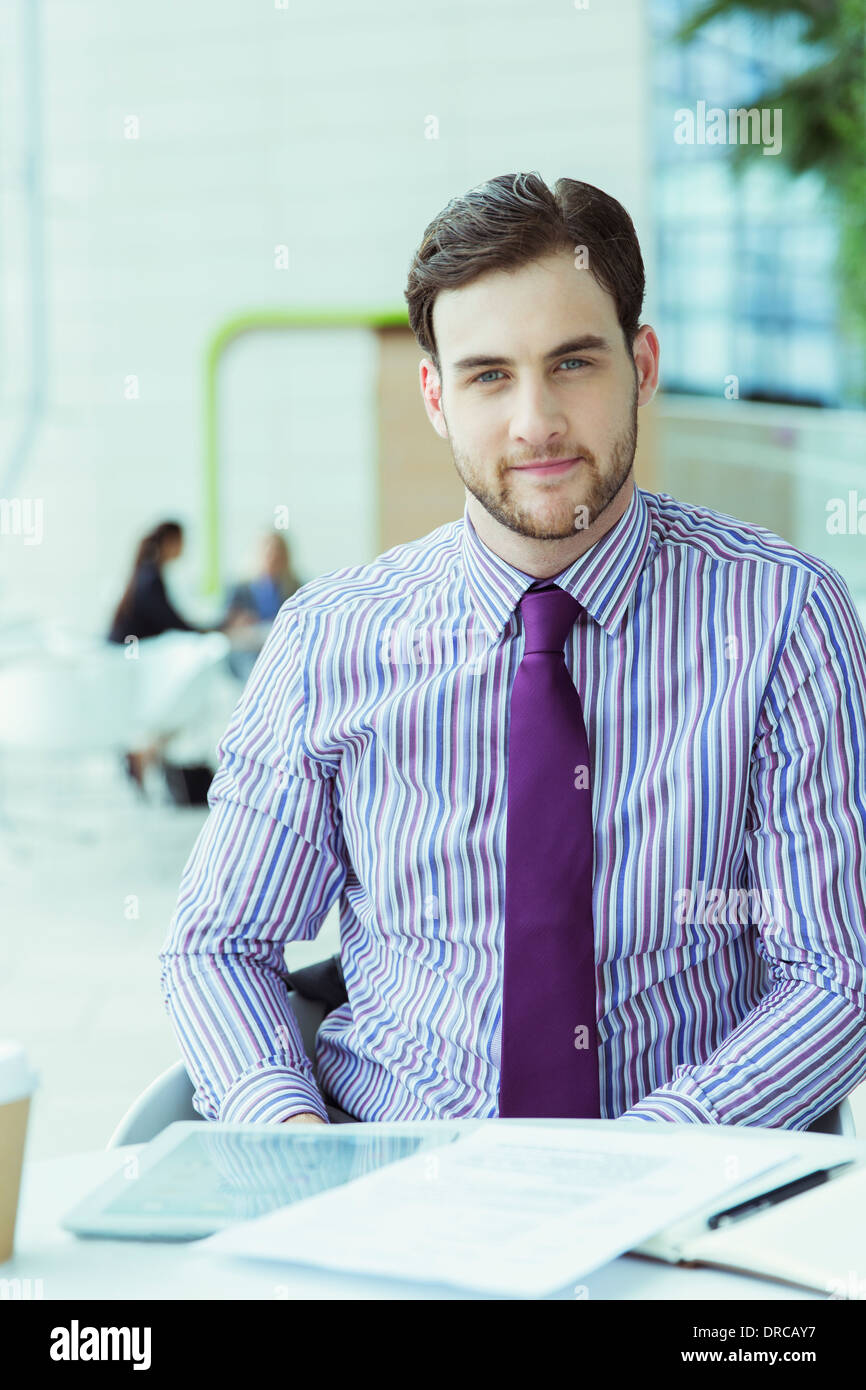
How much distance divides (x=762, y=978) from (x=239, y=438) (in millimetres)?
6833

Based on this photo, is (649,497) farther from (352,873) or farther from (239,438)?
(239,438)

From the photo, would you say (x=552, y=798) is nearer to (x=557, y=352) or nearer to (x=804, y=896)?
(x=804, y=896)

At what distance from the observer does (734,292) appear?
22.2ft

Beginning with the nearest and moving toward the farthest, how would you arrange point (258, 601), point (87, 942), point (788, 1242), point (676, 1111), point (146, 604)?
point (788, 1242)
point (676, 1111)
point (87, 942)
point (146, 604)
point (258, 601)

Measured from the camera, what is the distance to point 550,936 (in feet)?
4.23

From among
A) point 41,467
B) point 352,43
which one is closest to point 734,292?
point 352,43

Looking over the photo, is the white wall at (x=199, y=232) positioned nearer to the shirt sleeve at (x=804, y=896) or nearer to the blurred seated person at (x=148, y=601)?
the blurred seated person at (x=148, y=601)

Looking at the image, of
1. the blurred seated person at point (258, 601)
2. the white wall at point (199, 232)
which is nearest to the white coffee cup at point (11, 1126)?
the blurred seated person at point (258, 601)

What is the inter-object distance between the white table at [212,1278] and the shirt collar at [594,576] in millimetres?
702

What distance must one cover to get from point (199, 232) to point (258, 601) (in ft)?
7.92

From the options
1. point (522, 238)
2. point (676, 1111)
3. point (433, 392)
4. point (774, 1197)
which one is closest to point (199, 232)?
point (433, 392)

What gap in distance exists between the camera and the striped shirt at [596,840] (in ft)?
4.24

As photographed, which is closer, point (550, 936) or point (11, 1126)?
point (11, 1126)

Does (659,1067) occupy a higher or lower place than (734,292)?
lower
